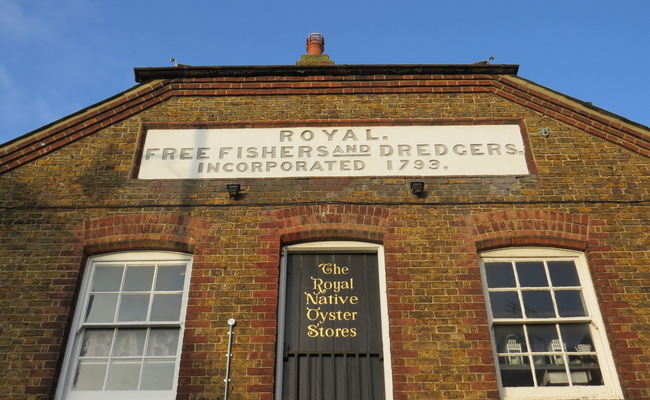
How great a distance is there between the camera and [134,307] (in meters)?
7.46

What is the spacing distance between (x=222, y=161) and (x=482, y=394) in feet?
14.6

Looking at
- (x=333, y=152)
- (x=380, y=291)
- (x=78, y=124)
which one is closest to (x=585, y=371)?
(x=380, y=291)

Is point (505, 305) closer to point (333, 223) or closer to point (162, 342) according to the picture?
point (333, 223)

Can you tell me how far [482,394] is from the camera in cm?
661

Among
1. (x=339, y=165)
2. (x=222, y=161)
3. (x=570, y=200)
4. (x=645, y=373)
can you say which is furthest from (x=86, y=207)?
(x=645, y=373)

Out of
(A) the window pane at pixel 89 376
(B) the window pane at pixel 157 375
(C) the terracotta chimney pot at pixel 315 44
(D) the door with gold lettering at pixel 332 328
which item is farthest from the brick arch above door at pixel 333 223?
(C) the terracotta chimney pot at pixel 315 44

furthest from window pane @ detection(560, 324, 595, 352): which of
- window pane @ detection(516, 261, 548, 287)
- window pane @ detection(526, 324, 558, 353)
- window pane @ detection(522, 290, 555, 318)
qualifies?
window pane @ detection(516, 261, 548, 287)

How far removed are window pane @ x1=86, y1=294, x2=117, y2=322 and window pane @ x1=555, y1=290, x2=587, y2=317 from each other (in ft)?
17.2

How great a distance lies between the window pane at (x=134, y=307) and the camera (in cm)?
738

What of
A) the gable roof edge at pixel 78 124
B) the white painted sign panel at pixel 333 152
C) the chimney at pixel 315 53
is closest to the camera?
the white painted sign panel at pixel 333 152

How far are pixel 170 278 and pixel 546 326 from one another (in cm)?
449

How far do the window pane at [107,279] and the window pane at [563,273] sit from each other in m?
5.28

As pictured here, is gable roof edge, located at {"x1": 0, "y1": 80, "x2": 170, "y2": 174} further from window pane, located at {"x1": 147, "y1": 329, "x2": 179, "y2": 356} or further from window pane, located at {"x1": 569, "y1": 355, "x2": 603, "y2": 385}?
window pane, located at {"x1": 569, "y1": 355, "x2": 603, "y2": 385}

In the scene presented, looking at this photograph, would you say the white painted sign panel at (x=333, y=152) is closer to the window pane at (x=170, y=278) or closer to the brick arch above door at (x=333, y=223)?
the brick arch above door at (x=333, y=223)
